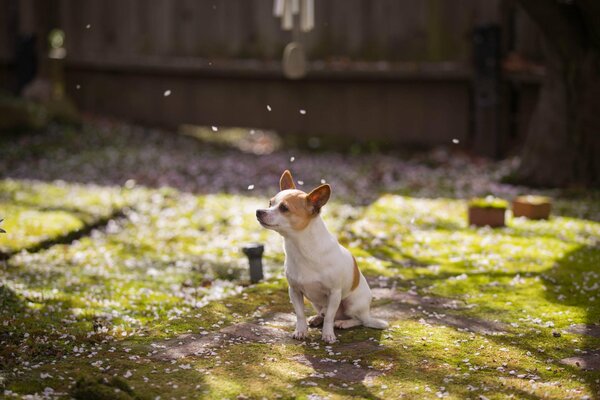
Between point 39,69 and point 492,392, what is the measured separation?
613 inches

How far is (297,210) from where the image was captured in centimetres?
623

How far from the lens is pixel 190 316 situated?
7066mm

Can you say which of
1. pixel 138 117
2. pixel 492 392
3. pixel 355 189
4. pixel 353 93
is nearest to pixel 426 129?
pixel 353 93

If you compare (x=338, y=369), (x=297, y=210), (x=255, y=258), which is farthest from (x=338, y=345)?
(x=255, y=258)

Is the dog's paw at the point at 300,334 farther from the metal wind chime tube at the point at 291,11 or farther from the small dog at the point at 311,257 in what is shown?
the metal wind chime tube at the point at 291,11

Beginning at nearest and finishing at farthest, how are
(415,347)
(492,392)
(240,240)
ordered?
1. (492,392)
2. (415,347)
3. (240,240)

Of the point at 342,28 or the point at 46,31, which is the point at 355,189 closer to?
the point at 342,28

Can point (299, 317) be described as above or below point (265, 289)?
above

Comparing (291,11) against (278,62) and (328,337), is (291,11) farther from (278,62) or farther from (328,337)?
(328,337)

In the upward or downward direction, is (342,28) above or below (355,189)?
above

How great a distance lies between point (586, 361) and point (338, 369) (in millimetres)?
1692

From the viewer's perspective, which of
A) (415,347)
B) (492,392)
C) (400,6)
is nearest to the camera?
(492,392)

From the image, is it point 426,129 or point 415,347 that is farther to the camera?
point 426,129

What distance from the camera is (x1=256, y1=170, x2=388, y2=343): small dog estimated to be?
6.22 metres
